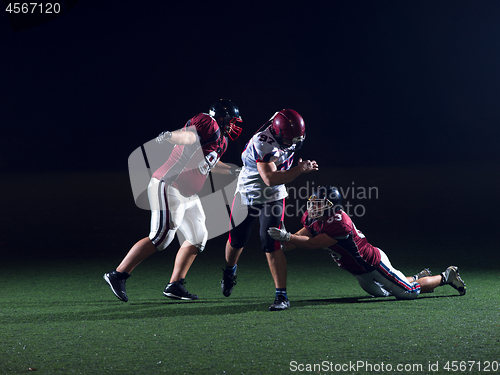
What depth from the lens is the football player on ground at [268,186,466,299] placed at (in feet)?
10.7

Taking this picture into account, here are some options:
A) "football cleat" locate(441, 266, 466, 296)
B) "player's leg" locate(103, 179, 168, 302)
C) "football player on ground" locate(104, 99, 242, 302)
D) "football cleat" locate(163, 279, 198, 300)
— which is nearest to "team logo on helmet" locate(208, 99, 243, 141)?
"football player on ground" locate(104, 99, 242, 302)

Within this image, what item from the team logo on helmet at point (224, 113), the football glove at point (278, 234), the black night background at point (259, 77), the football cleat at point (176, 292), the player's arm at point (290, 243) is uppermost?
the black night background at point (259, 77)

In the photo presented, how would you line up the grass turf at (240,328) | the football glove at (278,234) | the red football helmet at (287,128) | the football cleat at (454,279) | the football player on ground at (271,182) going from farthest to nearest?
the football cleat at (454,279)
the red football helmet at (287,128)
the football player on ground at (271,182)
the football glove at (278,234)
the grass turf at (240,328)

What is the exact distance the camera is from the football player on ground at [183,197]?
3.41 m

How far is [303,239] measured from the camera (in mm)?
3188

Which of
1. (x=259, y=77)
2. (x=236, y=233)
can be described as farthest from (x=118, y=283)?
(x=259, y=77)

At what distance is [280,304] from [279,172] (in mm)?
824

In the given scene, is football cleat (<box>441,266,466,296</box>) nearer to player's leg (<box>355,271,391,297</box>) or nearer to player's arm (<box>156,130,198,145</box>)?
player's leg (<box>355,271,391,297</box>)

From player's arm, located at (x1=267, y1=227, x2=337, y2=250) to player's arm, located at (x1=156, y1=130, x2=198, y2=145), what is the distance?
80 cm

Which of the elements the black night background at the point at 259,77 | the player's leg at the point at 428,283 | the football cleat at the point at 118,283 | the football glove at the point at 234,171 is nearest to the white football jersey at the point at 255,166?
the football glove at the point at 234,171

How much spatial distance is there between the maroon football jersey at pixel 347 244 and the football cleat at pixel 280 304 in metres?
0.47

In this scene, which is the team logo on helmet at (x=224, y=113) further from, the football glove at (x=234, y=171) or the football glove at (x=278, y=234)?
the football glove at (x=278, y=234)

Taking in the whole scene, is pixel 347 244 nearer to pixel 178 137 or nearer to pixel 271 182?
pixel 271 182

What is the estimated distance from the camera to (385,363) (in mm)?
2178
